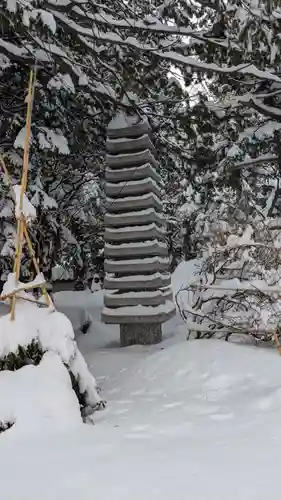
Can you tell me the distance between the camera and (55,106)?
5938 millimetres

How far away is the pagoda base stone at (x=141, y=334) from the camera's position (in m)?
5.54

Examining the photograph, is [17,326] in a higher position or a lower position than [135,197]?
lower

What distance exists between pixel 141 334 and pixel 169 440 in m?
2.94

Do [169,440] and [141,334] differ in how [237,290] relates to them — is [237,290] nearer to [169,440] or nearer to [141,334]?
[141,334]

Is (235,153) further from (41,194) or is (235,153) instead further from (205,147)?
(41,194)

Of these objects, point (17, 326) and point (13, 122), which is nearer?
point (17, 326)

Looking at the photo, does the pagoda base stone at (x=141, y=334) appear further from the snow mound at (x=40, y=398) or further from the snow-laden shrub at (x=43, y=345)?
the snow mound at (x=40, y=398)

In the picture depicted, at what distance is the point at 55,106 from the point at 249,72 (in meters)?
2.38

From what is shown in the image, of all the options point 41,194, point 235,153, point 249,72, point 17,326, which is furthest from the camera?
point 235,153

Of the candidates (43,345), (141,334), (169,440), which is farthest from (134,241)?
(169,440)

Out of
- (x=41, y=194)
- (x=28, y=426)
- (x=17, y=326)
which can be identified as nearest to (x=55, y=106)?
(x=41, y=194)

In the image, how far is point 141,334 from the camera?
5.55 meters

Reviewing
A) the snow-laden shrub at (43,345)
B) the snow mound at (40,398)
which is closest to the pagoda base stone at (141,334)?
the snow-laden shrub at (43,345)

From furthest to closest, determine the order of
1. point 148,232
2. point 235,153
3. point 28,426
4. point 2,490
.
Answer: point 235,153 < point 148,232 < point 28,426 < point 2,490
